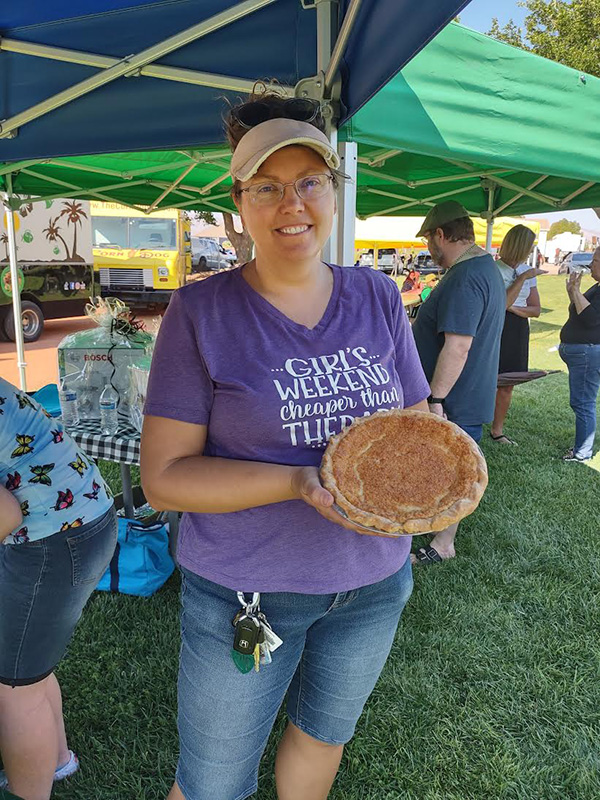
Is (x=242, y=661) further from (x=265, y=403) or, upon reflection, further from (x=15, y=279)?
(x=15, y=279)

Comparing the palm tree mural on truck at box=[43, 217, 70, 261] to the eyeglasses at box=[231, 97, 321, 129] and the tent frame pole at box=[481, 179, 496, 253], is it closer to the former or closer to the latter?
the tent frame pole at box=[481, 179, 496, 253]

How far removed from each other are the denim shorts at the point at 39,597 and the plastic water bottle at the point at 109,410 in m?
1.04

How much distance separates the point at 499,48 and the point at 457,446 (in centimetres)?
205

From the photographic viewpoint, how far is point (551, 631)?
2922 millimetres

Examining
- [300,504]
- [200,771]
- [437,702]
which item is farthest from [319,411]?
[437,702]

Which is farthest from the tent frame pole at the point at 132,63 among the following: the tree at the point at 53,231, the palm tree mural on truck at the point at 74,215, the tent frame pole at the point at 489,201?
the palm tree mural on truck at the point at 74,215

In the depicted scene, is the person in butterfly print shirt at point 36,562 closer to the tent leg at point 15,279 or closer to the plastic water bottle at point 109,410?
the plastic water bottle at point 109,410

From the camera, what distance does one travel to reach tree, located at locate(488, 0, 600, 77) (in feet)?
45.5

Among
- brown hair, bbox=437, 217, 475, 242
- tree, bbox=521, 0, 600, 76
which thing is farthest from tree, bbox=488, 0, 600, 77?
brown hair, bbox=437, 217, 475, 242

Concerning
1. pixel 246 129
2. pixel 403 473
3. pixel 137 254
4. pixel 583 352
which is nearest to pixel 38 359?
pixel 137 254

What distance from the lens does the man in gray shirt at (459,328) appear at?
3.15 m

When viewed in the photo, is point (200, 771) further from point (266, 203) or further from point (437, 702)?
point (437, 702)

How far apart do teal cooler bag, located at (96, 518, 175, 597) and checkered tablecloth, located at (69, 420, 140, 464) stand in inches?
34.7

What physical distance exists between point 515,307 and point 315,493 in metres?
5.36
